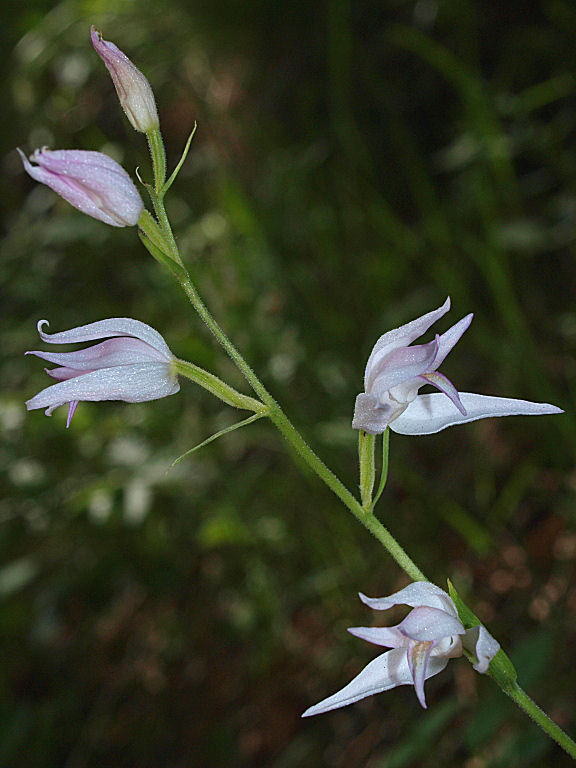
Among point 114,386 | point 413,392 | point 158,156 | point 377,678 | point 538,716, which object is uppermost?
point 158,156

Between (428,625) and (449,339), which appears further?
(449,339)

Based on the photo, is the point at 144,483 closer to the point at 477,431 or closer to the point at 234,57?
the point at 477,431

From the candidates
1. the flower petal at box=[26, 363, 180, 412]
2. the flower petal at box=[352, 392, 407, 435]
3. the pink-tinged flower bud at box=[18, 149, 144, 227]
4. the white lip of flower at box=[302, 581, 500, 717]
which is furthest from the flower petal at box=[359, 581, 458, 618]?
the pink-tinged flower bud at box=[18, 149, 144, 227]

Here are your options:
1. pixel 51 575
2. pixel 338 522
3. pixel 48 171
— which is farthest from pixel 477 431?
pixel 48 171

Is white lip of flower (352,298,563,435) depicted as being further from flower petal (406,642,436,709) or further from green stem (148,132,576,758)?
flower petal (406,642,436,709)

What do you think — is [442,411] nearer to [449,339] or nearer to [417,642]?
[449,339]

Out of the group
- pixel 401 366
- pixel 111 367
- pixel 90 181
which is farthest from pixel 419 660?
pixel 90 181
